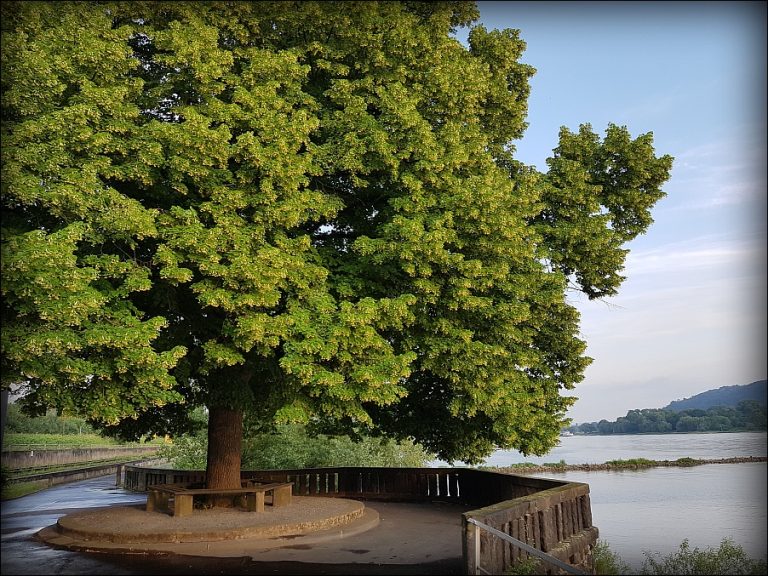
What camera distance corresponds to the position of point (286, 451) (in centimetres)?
2581

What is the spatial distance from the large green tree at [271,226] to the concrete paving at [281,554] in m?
2.34

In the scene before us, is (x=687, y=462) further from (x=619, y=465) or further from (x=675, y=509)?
(x=675, y=509)

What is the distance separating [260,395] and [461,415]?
16.8 ft

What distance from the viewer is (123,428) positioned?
16859 millimetres

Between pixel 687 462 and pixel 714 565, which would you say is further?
pixel 687 462

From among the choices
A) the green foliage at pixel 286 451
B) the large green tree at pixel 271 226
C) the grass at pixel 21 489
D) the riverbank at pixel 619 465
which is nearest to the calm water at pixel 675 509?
the riverbank at pixel 619 465

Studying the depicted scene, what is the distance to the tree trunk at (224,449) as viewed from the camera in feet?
48.2

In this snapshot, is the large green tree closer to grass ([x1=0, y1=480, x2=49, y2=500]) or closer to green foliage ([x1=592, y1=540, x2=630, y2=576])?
green foliage ([x1=592, y1=540, x2=630, y2=576])

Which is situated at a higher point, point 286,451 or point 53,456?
point 286,451

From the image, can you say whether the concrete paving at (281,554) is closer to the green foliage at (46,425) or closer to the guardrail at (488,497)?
the guardrail at (488,497)

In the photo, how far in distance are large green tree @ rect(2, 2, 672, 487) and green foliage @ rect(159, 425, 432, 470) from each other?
9154 millimetres

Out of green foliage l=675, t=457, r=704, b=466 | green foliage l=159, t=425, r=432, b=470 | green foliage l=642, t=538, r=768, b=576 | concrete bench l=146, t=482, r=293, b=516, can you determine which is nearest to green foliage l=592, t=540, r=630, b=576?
green foliage l=642, t=538, r=768, b=576

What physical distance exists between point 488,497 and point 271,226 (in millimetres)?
8331

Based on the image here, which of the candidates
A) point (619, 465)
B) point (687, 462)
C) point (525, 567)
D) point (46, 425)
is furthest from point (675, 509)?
point (46, 425)
